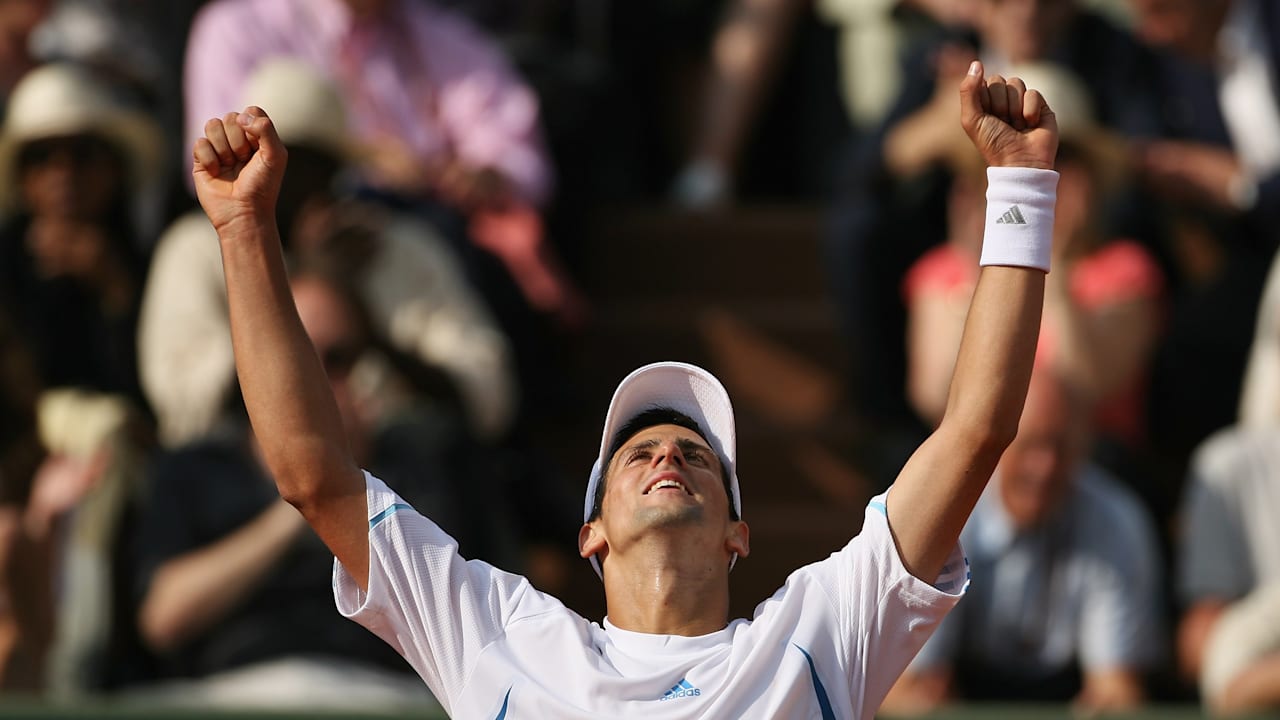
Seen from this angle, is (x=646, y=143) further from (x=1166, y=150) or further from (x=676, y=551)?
(x=676, y=551)

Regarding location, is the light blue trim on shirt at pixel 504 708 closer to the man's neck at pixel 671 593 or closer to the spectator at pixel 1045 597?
the man's neck at pixel 671 593

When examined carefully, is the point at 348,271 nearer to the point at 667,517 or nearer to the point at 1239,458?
the point at 1239,458

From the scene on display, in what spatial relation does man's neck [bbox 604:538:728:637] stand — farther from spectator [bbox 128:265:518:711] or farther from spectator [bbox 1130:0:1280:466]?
spectator [bbox 1130:0:1280:466]

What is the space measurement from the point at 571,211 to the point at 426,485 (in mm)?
2280

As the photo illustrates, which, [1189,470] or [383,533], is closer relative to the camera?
[383,533]

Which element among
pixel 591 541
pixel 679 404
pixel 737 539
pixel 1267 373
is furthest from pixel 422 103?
pixel 737 539

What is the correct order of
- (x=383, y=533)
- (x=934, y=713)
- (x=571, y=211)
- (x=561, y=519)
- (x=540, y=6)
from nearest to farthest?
(x=383, y=533), (x=934, y=713), (x=561, y=519), (x=571, y=211), (x=540, y=6)

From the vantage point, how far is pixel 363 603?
3312mm

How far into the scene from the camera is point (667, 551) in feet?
11.2

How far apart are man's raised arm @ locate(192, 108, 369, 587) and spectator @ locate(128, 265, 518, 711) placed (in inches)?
91.4

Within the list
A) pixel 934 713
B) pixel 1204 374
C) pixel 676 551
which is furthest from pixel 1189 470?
pixel 676 551

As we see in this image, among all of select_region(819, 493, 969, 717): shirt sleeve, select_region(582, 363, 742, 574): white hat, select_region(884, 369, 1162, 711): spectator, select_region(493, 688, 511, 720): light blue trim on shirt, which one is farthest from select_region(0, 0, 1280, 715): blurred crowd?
select_region(819, 493, 969, 717): shirt sleeve

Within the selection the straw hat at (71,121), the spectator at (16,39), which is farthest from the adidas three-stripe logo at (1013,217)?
the spectator at (16,39)

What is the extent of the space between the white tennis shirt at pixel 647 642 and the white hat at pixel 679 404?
1.13 feet
